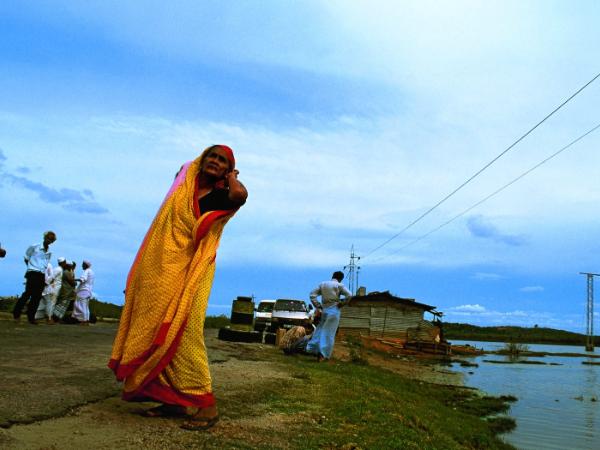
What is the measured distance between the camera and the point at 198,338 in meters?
4.14

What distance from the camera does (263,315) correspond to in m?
25.9

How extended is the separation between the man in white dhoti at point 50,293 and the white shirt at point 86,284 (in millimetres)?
683

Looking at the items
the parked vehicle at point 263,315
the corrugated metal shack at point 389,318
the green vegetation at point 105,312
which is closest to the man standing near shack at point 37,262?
the green vegetation at point 105,312

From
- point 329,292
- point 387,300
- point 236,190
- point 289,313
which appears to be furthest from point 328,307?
point 387,300

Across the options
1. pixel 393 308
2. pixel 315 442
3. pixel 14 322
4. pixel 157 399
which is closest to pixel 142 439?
pixel 157 399

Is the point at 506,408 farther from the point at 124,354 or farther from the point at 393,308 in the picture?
the point at 393,308

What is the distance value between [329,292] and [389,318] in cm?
3301

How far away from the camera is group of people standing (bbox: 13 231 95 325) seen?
41.0ft

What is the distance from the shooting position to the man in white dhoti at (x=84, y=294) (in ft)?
50.5

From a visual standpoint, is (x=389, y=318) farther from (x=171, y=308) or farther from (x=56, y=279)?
(x=171, y=308)

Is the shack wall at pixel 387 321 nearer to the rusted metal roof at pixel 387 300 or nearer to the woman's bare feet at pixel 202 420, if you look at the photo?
the rusted metal roof at pixel 387 300

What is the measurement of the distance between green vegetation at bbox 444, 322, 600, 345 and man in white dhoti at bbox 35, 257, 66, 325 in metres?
74.5

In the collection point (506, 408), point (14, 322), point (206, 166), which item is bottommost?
point (506, 408)

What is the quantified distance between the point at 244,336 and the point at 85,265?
4795 mm
